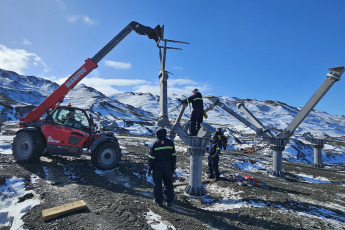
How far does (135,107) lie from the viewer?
88.3 m

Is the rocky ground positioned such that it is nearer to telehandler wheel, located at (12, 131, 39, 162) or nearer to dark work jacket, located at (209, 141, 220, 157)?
telehandler wheel, located at (12, 131, 39, 162)

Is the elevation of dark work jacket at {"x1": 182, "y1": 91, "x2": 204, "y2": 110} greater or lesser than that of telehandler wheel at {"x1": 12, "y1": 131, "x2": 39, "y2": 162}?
greater

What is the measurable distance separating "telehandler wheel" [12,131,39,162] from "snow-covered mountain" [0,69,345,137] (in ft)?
102

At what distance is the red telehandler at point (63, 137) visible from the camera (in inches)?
276

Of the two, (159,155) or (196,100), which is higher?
(196,100)

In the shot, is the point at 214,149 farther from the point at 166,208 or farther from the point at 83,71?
the point at 83,71

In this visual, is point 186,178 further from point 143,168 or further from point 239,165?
point 239,165

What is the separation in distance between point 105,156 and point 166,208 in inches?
138

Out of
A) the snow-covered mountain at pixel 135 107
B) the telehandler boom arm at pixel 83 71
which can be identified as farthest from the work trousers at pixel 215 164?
the snow-covered mountain at pixel 135 107

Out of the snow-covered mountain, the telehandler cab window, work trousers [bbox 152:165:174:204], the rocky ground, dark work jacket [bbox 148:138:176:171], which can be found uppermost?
the snow-covered mountain

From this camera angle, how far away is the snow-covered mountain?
52.1 metres

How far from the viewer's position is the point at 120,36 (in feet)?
27.6

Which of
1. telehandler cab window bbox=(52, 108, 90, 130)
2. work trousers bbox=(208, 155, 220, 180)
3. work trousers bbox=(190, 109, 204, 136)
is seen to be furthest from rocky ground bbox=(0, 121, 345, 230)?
work trousers bbox=(190, 109, 204, 136)

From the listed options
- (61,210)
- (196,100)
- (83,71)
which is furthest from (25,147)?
(196,100)
